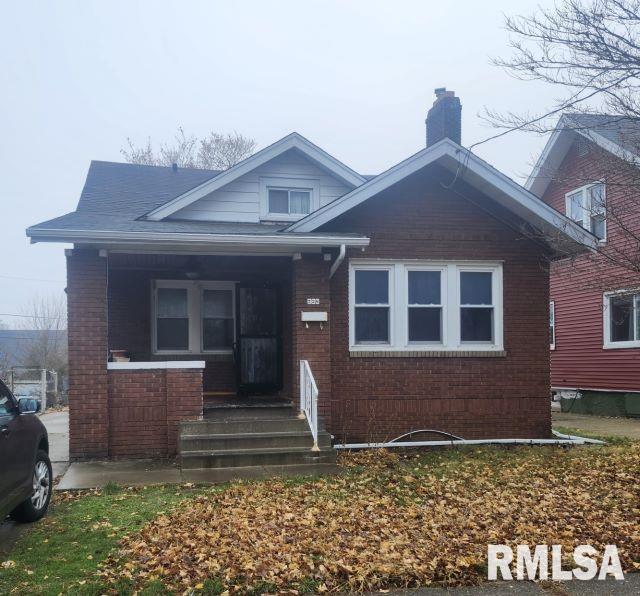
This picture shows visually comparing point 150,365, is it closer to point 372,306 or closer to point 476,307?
point 372,306

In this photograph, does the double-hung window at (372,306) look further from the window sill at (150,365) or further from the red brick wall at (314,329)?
the window sill at (150,365)

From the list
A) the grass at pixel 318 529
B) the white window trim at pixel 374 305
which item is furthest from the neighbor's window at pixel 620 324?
the grass at pixel 318 529

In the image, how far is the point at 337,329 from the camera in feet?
35.3

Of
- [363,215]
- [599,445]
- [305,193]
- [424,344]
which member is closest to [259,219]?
[305,193]

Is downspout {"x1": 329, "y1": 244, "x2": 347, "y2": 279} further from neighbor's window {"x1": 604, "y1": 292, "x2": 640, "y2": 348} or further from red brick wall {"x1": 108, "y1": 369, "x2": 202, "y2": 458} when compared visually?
neighbor's window {"x1": 604, "y1": 292, "x2": 640, "y2": 348}

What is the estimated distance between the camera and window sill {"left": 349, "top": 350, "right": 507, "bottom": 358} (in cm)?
1080

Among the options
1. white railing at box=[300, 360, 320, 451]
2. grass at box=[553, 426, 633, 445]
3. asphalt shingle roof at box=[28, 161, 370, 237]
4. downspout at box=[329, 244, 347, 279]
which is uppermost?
asphalt shingle roof at box=[28, 161, 370, 237]

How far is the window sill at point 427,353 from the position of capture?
10.8m

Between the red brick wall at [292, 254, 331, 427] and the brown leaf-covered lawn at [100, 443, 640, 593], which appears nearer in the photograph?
the brown leaf-covered lawn at [100, 443, 640, 593]

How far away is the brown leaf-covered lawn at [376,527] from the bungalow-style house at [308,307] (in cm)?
188

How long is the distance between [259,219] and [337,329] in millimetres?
3159

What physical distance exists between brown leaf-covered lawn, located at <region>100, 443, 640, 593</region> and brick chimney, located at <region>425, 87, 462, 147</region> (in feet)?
22.1

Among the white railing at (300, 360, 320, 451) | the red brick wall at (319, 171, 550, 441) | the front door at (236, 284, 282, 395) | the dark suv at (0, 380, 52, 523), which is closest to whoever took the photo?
the dark suv at (0, 380, 52, 523)

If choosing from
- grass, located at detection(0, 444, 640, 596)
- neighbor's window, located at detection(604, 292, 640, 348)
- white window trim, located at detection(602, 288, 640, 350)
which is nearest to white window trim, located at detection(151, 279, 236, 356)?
grass, located at detection(0, 444, 640, 596)
